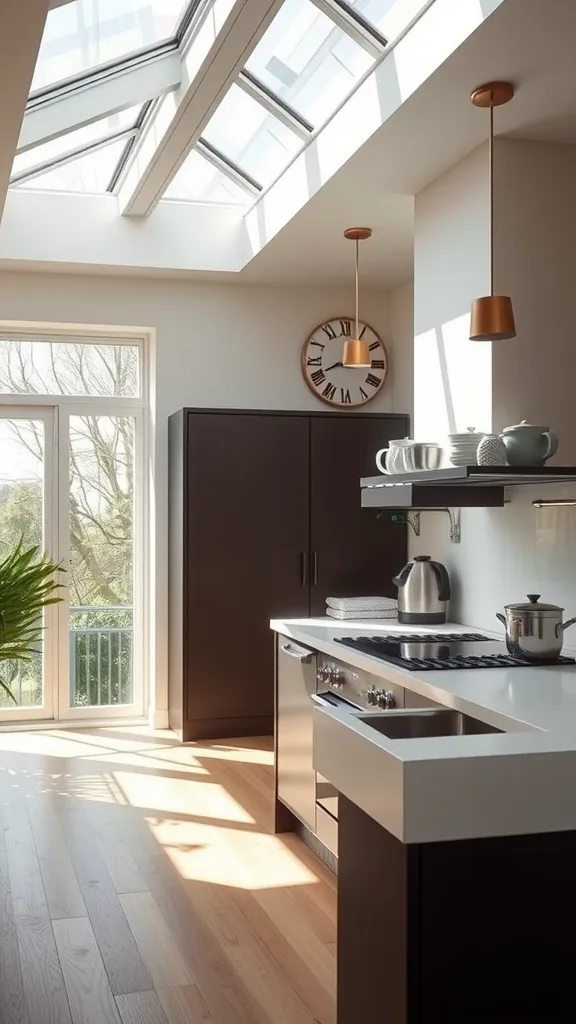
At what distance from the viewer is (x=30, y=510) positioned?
6.20 m

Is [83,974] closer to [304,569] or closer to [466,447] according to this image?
[466,447]

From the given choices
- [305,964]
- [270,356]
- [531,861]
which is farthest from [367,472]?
[531,861]

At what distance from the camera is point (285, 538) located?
5.82 m

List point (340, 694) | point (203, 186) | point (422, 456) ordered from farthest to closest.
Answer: point (203, 186), point (422, 456), point (340, 694)

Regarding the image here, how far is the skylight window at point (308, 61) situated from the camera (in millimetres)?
3943

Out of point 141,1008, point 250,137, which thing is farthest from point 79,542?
point 141,1008

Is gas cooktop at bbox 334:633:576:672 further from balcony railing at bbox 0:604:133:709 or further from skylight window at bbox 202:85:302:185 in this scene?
balcony railing at bbox 0:604:133:709

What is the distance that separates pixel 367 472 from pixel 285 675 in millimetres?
1986

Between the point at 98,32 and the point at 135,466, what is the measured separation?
2.80 metres

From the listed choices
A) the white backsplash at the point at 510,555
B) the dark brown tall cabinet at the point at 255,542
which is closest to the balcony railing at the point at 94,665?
the dark brown tall cabinet at the point at 255,542

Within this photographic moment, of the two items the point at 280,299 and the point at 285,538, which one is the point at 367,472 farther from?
the point at 280,299

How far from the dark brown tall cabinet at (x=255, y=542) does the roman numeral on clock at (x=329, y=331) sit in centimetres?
72

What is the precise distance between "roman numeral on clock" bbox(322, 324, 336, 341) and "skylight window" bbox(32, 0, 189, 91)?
7.88 ft

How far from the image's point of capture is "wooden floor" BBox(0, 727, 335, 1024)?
2.77 metres
